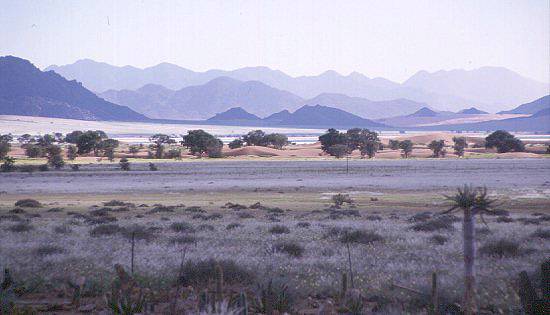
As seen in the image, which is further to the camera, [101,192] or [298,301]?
[101,192]

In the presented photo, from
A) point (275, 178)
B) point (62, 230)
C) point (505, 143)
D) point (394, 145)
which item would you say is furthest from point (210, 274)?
point (394, 145)

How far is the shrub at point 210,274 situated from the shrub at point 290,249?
2.75 metres

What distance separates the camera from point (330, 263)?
12.8 m

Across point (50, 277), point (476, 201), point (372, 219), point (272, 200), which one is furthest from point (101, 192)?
point (476, 201)

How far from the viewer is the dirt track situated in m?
50.5

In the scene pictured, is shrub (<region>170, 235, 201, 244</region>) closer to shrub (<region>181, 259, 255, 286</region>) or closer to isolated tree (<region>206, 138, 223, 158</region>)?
shrub (<region>181, 259, 255, 286</region>)

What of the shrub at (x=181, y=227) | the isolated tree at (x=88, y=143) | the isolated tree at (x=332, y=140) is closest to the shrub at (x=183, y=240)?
the shrub at (x=181, y=227)

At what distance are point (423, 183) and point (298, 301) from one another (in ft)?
145

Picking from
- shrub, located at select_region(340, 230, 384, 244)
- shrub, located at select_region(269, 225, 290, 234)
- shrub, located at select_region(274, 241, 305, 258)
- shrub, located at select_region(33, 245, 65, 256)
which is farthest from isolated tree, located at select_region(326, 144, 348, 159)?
shrub, located at select_region(33, 245, 65, 256)

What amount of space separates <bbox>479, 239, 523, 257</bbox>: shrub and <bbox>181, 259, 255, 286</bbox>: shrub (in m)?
5.96

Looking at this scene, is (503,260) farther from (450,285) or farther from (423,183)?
(423,183)

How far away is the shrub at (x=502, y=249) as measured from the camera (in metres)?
13.9

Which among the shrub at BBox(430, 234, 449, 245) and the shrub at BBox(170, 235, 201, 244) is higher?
the shrub at BBox(170, 235, 201, 244)

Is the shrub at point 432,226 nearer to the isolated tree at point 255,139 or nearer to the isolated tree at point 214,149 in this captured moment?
the isolated tree at point 214,149
